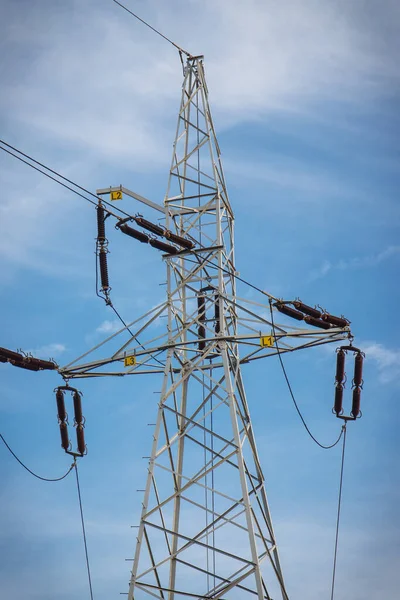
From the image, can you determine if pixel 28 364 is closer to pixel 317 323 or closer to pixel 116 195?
pixel 116 195

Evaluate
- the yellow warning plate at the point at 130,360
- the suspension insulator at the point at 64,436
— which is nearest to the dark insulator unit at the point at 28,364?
the suspension insulator at the point at 64,436

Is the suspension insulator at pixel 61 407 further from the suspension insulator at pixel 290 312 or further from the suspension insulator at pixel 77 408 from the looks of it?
the suspension insulator at pixel 290 312

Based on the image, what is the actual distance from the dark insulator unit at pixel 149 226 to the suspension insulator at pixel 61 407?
7112mm

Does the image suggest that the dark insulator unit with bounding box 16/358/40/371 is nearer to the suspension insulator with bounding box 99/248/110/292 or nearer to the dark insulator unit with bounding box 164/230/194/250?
the suspension insulator with bounding box 99/248/110/292

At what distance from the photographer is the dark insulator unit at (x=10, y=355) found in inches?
1860

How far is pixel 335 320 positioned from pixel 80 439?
1062cm

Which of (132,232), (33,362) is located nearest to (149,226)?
(132,232)

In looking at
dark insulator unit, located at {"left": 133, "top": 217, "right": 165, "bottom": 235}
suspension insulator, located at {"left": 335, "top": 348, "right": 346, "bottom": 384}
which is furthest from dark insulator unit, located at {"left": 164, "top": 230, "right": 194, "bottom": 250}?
suspension insulator, located at {"left": 335, "top": 348, "right": 346, "bottom": 384}

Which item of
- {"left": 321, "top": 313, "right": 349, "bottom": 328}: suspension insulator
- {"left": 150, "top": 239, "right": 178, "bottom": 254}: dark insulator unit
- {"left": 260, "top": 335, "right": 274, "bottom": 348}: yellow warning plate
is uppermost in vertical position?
{"left": 150, "top": 239, "right": 178, "bottom": 254}: dark insulator unit

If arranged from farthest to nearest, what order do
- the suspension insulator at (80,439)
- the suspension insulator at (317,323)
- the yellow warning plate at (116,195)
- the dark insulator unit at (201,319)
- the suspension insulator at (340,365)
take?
the suspension insulator at (80,439) → the dark insulator unit at (201,319) → the yellow warning plate at (116,195) → the suspension insulator at (340,365) → the suspension insulator at (317,323)

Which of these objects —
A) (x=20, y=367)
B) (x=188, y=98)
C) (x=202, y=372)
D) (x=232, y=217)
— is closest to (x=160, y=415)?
(x=202, y=372)

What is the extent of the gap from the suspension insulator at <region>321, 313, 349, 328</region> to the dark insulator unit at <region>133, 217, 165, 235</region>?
6.43 meters

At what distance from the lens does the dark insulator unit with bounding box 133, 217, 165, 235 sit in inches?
1811

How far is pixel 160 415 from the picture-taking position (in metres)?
46.2
